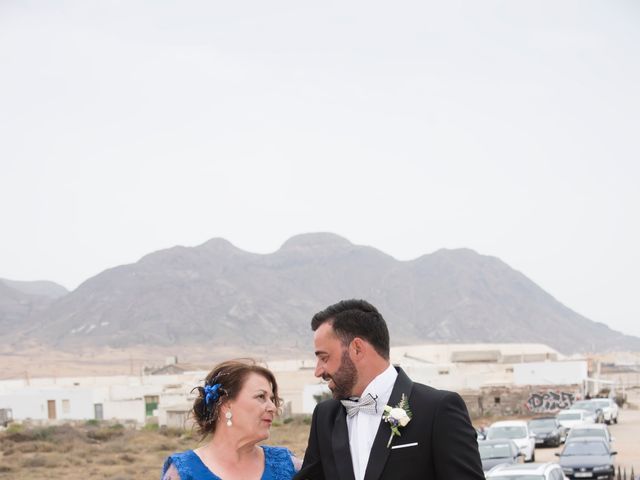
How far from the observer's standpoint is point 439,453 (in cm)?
405

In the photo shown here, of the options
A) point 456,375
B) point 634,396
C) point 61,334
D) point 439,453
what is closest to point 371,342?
point 439,453

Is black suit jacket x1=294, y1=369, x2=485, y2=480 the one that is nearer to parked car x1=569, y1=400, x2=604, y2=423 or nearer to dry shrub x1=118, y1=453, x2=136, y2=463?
dry shrub x1=118, y1=453, x2=136, y2=463

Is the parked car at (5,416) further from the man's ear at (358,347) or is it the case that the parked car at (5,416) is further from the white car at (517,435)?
the man's ear at (358,347)

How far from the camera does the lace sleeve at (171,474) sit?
4551mm

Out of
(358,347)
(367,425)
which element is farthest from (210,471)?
(358,347)

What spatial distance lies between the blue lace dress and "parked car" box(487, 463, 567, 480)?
12.0m

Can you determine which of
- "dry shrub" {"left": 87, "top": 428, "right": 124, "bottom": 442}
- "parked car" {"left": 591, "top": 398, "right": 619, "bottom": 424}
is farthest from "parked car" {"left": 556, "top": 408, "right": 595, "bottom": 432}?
"dry shrub" {"left": 87, "top": 428, "right": 124, "bottom": 442}

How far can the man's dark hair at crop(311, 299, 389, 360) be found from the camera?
4254mm

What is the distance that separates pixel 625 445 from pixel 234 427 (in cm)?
3096

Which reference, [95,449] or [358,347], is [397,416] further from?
[95,449]

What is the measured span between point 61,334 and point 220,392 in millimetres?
180590

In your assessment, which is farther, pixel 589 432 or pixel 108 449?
pixel 108 449

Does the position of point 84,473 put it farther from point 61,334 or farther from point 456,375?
point 61,334

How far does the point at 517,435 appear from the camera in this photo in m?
27.4
